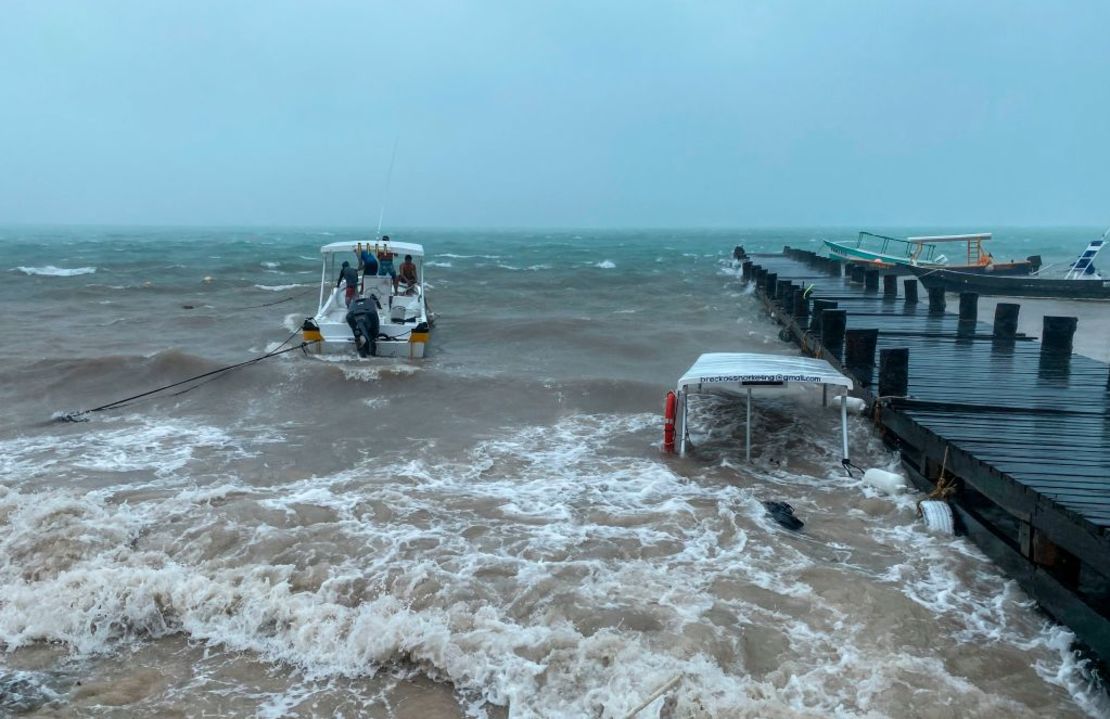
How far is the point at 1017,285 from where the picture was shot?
96.4 ft

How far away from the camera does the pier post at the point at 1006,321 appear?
540 inches

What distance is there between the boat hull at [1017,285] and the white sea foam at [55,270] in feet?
133

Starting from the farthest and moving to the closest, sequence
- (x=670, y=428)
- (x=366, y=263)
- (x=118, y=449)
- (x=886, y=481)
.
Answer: (x=366, y=263) < (x=118, y=449) < (x=670, y=428) < (x=886, y=481)

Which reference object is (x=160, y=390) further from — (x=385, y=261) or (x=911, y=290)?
(x=911, y=290)

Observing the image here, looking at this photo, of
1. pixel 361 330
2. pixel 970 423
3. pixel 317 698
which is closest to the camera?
pixel 317 698

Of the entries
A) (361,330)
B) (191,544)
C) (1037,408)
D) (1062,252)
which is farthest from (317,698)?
(1062,252)

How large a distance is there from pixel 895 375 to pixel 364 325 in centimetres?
1045

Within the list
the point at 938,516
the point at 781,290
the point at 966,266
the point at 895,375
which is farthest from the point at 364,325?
the point at 966,266

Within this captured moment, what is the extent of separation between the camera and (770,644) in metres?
6.08

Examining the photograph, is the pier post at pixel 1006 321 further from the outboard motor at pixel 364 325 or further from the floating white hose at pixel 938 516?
the outboard motor at pixel 364 325

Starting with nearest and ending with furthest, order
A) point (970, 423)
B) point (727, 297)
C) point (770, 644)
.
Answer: point (770, 644), point (970, 423), point (727, 297)

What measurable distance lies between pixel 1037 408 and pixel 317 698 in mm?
8114

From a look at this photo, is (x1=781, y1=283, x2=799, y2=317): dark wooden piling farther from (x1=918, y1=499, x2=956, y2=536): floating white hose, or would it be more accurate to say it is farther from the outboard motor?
(x1=918, y1=499, x2=956, y2=536): floating white hose

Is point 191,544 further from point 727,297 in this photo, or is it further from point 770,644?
point 727,297
